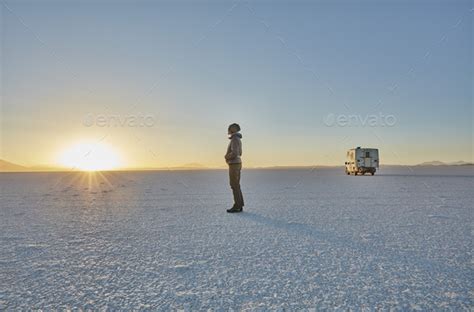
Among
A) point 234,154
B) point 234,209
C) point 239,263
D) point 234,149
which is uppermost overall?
point 234,149

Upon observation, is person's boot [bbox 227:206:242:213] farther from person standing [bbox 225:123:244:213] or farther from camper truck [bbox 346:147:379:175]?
camper truck [bbox 346:147:379:175]

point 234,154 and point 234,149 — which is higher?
point 234,149

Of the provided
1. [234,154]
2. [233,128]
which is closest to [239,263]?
[234,154]

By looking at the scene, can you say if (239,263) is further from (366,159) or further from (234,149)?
(366,159)

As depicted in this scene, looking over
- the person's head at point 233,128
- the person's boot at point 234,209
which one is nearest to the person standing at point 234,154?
the person's head at point 233,128

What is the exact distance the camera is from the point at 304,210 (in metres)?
8.49

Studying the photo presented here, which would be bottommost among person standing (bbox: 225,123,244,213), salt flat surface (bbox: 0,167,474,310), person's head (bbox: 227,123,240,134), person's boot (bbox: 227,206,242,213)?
salt flat surface (bbox: 0,167,474,310)

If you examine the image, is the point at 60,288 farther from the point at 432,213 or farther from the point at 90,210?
the point at 432,213

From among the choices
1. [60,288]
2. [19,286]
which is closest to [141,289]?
[60,288]

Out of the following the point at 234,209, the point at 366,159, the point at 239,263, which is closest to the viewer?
the point at 239,263

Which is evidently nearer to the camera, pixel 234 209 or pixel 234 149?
pixel 234 149

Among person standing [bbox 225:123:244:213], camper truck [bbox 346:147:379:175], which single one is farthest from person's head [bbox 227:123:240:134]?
camper truck [bbox 346:147:379:175]

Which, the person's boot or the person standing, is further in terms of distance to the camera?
the person's boot

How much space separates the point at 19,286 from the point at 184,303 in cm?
176
